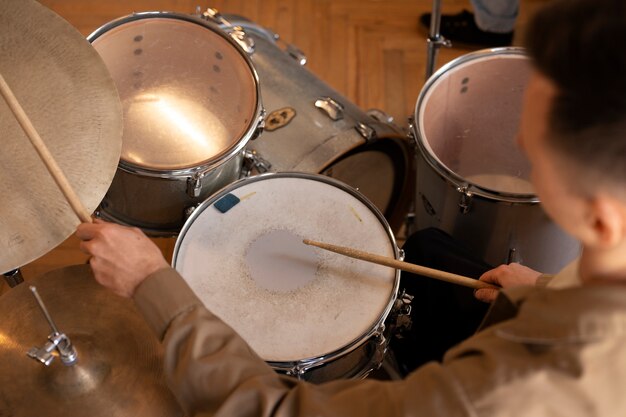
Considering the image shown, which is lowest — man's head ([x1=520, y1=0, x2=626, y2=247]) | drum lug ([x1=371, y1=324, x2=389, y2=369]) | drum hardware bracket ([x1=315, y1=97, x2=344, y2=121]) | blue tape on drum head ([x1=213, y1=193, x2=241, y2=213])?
drum lug ([x1=371, y1=324, x2=389, y2=369])

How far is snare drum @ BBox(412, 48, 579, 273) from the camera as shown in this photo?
1.33 meters

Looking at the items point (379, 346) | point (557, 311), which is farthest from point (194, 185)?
point (557, 311)

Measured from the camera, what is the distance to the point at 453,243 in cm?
131

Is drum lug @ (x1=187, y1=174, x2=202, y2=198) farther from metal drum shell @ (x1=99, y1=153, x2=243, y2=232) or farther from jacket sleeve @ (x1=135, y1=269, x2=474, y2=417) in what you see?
jacket sleeve @ (x1=135, y1=269, x2=474, y2=417)

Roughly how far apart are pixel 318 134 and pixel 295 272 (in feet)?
1.28

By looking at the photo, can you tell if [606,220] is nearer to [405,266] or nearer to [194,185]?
[405,266]

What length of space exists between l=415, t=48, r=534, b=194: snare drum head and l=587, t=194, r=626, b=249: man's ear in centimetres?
73

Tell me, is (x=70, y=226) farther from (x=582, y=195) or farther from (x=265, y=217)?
(x=582, y=195)

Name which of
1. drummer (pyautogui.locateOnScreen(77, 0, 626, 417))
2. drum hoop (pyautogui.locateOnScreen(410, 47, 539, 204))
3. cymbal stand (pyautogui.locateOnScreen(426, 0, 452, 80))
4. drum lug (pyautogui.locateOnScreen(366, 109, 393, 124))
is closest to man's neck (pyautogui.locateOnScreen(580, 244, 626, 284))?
drummer (pyautogui.locateOnScreen(77, 0, 626, 417))

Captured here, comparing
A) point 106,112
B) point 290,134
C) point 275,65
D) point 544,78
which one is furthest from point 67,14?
point 544,78

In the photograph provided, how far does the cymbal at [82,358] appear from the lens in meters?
1.09

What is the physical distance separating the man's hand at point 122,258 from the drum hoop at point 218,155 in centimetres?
39

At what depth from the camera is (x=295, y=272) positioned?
122 cm

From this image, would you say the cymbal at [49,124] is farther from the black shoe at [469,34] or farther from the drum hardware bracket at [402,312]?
the black shoe at [469,34]
